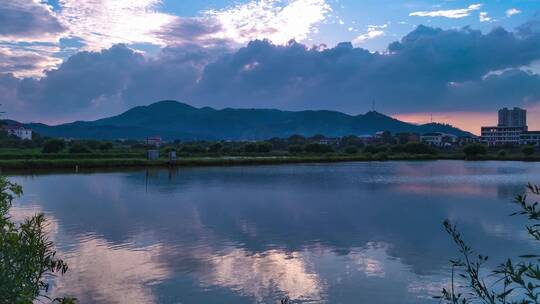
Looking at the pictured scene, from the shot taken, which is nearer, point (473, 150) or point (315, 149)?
point (473, 150)

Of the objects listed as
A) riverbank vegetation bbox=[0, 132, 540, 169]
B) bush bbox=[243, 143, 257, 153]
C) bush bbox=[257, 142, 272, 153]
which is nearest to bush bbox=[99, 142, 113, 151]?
riverbank vegetation bbox=[0, 132, 540, 169]

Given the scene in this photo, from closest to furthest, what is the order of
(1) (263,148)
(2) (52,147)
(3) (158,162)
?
(3) (158,162) → (2) (52,147) → (1) (263,148)

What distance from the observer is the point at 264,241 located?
38.0 ft

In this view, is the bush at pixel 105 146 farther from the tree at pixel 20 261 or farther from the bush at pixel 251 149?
the tree at pixel 20 261

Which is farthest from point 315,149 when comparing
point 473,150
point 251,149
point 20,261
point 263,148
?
point 20,261

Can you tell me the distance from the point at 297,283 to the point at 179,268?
2450 mm

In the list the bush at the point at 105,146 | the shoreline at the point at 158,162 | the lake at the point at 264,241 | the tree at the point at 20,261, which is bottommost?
the lake at the point at 264,241

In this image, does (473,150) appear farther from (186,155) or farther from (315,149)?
(186,155)

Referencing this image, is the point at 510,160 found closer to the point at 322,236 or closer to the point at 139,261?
the point at 322,236

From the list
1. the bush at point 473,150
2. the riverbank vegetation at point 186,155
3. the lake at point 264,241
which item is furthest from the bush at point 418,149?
the lake at point 264,241

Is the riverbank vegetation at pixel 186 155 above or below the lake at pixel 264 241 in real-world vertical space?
above

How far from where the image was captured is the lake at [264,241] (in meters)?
7.93

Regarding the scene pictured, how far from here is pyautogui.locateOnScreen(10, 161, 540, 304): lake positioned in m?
7.93

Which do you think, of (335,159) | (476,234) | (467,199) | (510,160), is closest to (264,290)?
(476,234)
